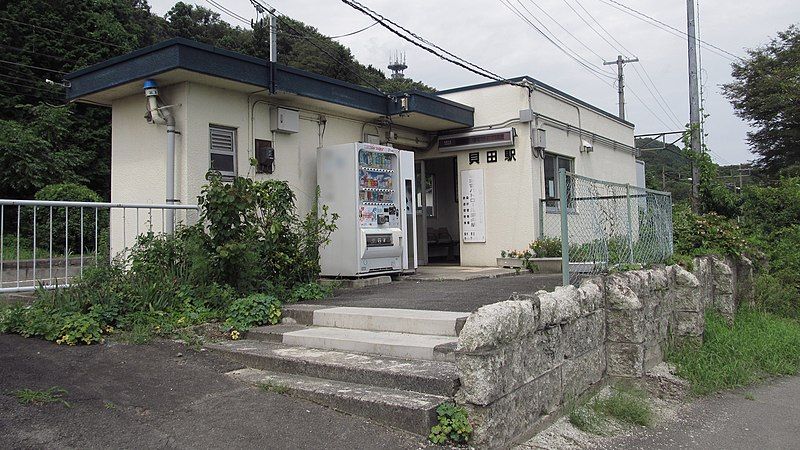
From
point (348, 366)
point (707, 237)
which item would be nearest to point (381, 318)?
point (348, 366)

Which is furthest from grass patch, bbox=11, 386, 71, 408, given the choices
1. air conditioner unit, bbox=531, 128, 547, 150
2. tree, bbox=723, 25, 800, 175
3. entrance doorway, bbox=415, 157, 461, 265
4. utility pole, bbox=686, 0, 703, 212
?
tree, bbox=723, 25, 800, 175

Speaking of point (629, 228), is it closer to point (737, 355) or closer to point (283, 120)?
point (737, 355)

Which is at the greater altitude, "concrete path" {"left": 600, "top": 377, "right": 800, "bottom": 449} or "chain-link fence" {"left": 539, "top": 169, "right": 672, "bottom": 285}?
"chain-link fence" {"left": 539, "top": 169, "right": 672, "bottom": 285}

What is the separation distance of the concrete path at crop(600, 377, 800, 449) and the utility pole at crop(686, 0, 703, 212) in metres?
7.89

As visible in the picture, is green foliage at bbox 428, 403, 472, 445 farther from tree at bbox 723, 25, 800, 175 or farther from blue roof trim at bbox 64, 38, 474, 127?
tree at bbox 723, 25, 800, 175

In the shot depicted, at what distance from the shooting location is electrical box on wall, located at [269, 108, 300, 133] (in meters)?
8.79

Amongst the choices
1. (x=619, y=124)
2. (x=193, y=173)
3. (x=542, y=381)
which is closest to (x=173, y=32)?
(x=619, y=124)

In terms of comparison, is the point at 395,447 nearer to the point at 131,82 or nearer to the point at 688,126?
the point at 131,82

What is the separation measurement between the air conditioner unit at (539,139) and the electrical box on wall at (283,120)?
203 inches

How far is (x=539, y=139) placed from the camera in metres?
11.9

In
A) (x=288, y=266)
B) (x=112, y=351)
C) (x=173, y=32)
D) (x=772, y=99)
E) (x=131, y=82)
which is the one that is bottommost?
(x=112, y=351)

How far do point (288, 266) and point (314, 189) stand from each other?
2.25 meters

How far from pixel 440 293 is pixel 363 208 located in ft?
7.06

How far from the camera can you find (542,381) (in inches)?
180
